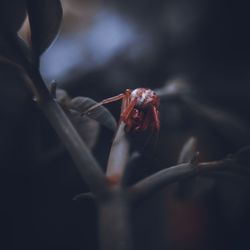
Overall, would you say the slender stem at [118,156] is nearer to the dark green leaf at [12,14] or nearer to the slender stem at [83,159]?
the slender stem at [83,159]

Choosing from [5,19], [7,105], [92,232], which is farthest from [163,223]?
[5,19]

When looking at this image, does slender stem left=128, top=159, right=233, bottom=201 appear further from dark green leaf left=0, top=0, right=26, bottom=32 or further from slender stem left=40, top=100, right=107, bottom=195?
dark green leaf left=0, top=0, right=26, bottom=32

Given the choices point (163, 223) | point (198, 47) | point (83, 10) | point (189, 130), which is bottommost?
point (163, 223)

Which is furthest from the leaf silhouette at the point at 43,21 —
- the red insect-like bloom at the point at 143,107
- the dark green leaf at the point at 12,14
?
the red insect-like bloom at the point at 143,107

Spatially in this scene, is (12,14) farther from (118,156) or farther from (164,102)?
(164,102)

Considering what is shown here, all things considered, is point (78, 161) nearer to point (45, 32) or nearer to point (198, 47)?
point (45, 32)
